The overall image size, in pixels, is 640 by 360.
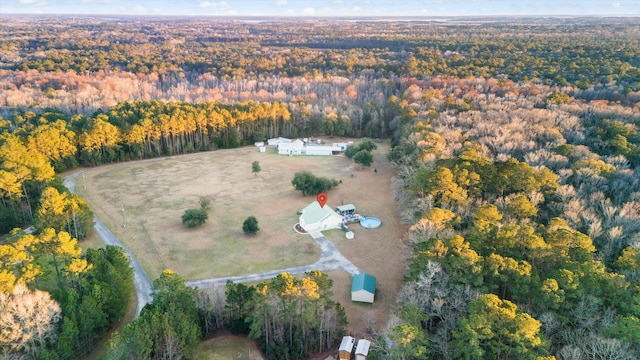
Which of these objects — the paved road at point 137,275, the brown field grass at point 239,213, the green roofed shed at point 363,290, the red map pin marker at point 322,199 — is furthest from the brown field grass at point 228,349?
the red map pin marker at point 322,199

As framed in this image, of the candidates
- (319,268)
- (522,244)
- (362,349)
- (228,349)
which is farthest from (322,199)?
(522,244)

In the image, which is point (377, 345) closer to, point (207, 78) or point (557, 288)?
point (557, 288)

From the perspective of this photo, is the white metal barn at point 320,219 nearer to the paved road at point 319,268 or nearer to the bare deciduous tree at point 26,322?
the paved road at point 319,268

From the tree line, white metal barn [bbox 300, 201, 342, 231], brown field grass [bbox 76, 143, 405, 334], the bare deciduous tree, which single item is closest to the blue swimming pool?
brown field grass [bbox 76, 143, 405, 334]

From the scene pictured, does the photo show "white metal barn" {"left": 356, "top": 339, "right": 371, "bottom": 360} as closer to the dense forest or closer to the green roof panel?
the dense forest

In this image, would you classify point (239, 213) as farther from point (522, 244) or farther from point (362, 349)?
point (522, 244)
